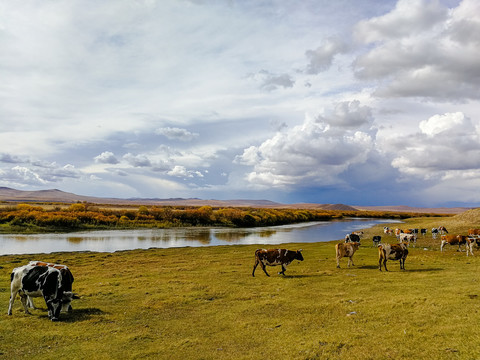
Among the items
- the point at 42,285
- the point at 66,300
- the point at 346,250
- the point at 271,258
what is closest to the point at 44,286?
the point at 42,285

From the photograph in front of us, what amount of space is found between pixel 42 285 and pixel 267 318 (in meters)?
9.49

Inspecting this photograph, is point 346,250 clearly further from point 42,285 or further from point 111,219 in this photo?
point 111,219

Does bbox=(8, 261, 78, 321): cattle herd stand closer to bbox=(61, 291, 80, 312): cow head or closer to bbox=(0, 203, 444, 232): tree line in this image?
bbox=(61, 291, 80, 312): cow head

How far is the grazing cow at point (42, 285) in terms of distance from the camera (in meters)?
13.7

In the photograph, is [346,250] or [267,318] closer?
[267,318]

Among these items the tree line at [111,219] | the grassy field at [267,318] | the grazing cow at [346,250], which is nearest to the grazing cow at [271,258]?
the grassy field at [267,318]

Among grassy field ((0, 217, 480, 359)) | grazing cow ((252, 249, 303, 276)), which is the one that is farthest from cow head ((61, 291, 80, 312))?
grazing cow ((252, 249, 303, 276))

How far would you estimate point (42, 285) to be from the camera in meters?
13.9

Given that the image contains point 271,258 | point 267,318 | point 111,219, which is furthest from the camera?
point 111,219

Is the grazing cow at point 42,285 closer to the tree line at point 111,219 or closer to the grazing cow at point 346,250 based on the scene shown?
the grazing cow at point 346,250

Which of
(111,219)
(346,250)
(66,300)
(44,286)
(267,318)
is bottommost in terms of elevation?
(267,318)

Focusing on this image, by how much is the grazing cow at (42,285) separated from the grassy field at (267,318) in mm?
678

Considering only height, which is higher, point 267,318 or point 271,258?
point 271,258

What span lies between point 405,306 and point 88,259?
30.6m
